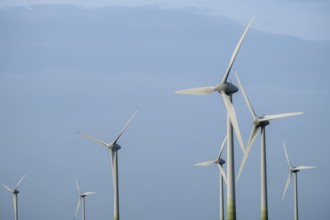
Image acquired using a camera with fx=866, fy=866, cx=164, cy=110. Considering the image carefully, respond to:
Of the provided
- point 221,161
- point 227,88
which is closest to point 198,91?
point 227,88

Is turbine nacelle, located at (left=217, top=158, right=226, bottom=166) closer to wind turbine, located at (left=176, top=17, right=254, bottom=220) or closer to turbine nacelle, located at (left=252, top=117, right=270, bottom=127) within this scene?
turbine nacelle, located at (left=252, top=117, right=270, bottom=127)

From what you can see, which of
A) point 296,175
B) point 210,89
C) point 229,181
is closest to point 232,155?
point 229,181

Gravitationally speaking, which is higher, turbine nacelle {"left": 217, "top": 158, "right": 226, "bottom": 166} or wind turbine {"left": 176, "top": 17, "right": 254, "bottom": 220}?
wind turbine {"left": 176, "top": 17, "right": 254, "bottom": 220}

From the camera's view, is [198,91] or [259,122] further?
[259,122]

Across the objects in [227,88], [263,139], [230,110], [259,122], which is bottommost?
[263,139]

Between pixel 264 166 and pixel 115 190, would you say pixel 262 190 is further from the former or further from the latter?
pixel 115 190

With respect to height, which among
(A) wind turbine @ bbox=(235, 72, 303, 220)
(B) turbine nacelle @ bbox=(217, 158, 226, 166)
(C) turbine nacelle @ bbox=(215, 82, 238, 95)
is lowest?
(B) turbine nacelle @ bbox=(217, 158, 226, 166)

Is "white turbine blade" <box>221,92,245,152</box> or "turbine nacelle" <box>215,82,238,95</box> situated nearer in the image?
"white turbine blade" <box>221,92,245,152</box>

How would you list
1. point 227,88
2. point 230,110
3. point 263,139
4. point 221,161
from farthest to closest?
point 221,161
point 263,139
point 227,88
point 230,110

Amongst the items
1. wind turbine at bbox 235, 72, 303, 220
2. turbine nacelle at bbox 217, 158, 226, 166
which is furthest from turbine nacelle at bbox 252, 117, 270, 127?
turbine nacelle at bbox 217, 158, 226, 166

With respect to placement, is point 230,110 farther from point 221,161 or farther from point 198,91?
point 221,161

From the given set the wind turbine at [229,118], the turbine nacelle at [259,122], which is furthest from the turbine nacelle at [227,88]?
the turbine nacelle at [259,122]

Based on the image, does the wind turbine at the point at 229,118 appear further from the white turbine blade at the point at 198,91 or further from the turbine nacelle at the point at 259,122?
the turbine nacelle at the point at 259,122

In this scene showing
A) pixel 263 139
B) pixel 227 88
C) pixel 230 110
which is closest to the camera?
pixel 230 110
